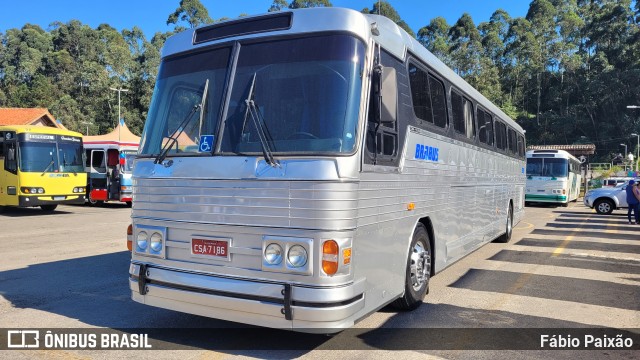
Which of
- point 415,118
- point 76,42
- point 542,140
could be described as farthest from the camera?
point 76,42

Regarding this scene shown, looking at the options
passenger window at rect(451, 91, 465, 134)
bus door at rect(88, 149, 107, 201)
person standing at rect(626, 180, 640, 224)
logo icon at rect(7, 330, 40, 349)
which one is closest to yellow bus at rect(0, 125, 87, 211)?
bus door at rect(88, 149, 107, 201)

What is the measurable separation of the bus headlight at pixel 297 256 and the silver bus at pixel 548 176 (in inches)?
943

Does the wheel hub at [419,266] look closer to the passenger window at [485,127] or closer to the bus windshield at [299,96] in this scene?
the bus windshield at [299,96]

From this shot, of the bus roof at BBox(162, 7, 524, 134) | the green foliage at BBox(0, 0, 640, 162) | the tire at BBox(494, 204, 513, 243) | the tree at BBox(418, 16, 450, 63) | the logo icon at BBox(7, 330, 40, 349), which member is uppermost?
the tree at BBox(418, 16, 450, 63)

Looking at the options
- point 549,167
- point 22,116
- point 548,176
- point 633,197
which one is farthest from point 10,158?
point 22,116

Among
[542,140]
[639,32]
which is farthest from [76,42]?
[639,32]

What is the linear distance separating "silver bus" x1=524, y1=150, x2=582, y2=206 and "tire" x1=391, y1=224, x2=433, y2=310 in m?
21.5

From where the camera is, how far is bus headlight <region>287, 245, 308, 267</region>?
3873 millimetres

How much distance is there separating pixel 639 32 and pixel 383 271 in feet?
268

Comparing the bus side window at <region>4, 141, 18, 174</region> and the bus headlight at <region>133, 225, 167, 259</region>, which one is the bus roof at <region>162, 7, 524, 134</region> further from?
the bus side window at <region>4, 141, 18, 174</region>

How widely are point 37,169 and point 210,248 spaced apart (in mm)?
15251

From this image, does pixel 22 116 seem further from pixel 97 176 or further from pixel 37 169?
pixel 37 169

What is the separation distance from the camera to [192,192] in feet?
14.4

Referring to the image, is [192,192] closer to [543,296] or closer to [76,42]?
[543,296]
